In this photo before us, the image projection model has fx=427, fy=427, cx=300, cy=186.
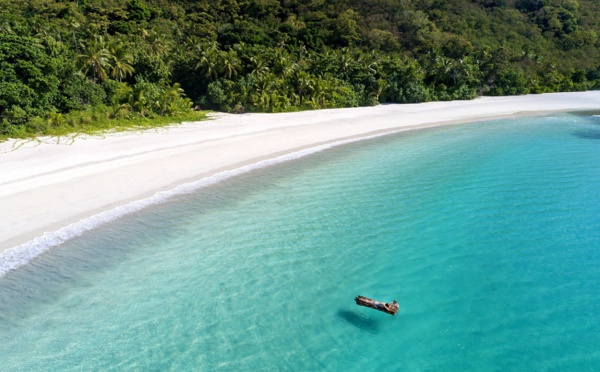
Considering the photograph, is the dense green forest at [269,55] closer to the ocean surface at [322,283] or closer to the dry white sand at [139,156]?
the dry white sand at [139,156]

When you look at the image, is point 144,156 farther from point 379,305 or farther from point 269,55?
point 269,55

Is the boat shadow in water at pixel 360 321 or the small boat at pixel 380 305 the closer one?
the boat shadow in water at pixel 360 321

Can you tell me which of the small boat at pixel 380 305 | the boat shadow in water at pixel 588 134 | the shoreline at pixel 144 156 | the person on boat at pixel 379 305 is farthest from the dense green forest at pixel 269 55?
the person on boat at pixel 379 305

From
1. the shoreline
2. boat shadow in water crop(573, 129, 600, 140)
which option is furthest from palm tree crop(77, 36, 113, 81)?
Result: boat shadow in water crop(573, 129, 600, 140)

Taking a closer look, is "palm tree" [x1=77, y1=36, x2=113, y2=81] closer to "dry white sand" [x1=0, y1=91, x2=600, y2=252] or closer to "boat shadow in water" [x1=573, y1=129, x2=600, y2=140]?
"dry white sand" [x1=0, y1=91, x2=600, y2=252]

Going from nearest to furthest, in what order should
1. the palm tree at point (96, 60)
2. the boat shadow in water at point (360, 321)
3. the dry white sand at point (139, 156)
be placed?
the boat shadow in water at point (360, 321) < the dry white sand at point (139, 156) < the palm tree at point (96, 60)

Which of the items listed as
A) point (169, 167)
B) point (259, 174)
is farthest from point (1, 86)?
point (259, 174)

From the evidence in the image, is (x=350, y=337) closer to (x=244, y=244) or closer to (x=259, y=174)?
(x=244, y=244)

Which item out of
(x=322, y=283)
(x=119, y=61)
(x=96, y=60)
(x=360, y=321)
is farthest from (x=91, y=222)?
(x=119, y=61)
